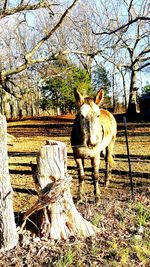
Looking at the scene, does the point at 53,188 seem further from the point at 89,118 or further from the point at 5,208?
the point at 89,118

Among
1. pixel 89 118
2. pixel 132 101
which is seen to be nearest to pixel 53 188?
pixel 89 118

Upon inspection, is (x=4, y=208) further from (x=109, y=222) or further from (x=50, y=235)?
(x=109, y=222)

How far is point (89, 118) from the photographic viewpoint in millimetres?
5609

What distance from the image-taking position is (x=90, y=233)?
3.78 m

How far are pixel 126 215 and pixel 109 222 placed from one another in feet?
0.92

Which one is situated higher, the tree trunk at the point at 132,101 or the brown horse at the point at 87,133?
the tree trunk at the point at 132,101

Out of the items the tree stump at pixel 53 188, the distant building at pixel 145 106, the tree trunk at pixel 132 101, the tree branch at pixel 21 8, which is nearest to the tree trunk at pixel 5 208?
the tree stump at pixel 53 188

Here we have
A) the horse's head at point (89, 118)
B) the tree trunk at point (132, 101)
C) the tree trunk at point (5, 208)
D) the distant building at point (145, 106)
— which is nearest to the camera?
the tree trunk at point (5, 208)

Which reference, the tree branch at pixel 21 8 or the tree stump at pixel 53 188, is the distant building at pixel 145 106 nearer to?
the tree branch at pixel 21 8

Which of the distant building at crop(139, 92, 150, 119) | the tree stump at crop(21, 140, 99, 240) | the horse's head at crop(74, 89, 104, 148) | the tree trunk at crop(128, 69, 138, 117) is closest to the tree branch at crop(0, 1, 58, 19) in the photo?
the horse's head at crop(74, 89, 104, 148)

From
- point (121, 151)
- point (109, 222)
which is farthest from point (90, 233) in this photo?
point (121, 151)

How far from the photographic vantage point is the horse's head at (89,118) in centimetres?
561

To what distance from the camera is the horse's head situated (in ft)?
18.4

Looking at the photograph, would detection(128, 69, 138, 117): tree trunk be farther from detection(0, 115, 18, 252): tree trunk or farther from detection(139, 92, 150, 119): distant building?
detection(0, 115, 18, 252): tree trunk
